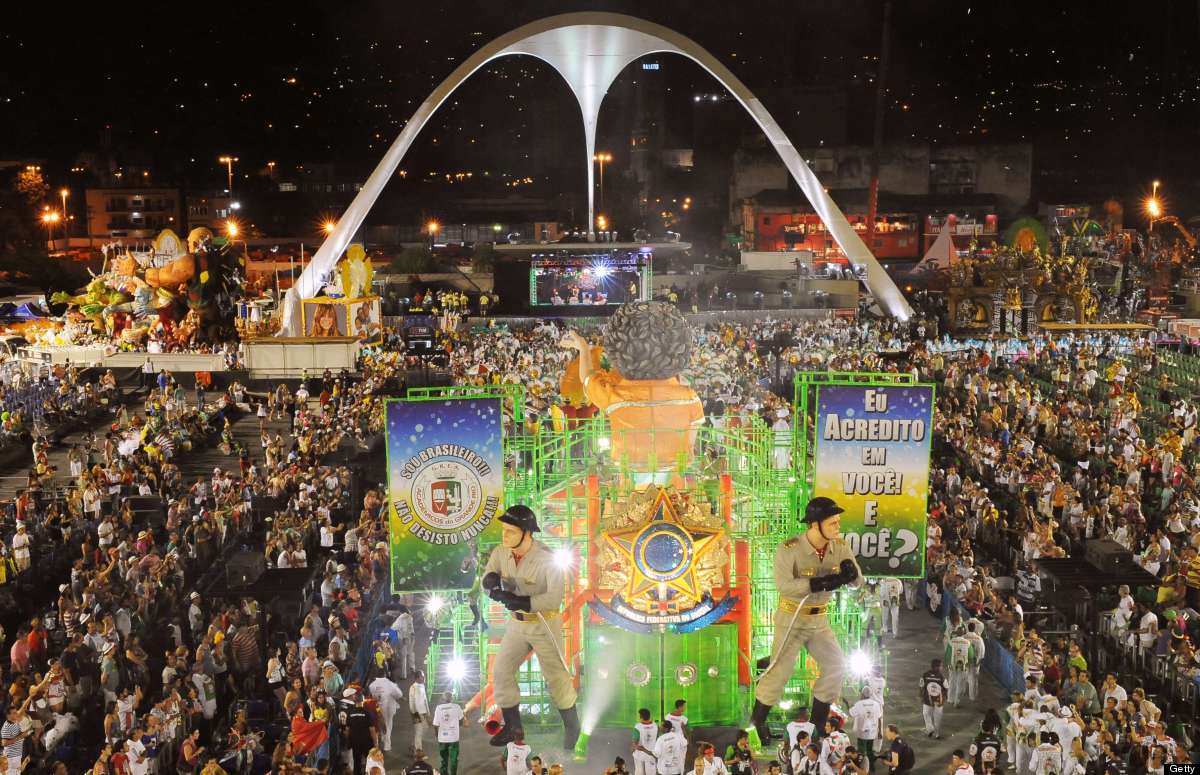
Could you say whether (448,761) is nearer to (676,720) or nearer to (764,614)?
(676,720)

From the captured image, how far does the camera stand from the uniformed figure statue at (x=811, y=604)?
42.6ft

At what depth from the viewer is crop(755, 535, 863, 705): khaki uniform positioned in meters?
13.1

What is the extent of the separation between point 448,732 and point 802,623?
Answer: 3.99 m

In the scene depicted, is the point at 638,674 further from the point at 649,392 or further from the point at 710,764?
the point at 649,392

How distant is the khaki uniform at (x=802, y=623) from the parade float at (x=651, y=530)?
2.09ft

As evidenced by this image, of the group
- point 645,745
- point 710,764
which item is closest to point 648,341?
point 645,745

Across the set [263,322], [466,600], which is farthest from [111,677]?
[263,322]

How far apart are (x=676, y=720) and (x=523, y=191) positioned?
89208 mm

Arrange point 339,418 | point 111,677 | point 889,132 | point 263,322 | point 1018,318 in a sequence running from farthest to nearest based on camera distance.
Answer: point 889,132, point 1018,318, point 263,322, point 339,418, point 111,677

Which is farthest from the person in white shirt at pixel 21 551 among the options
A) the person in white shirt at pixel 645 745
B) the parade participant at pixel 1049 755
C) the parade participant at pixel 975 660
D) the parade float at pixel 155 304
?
the parade float at pixel 155 304

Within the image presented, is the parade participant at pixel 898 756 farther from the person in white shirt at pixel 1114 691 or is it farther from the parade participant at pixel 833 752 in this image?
the person in white shirt at pixel 1114 691

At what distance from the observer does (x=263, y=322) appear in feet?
140

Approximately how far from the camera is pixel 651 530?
13.4 metres

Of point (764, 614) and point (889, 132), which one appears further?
point (889, 132)
